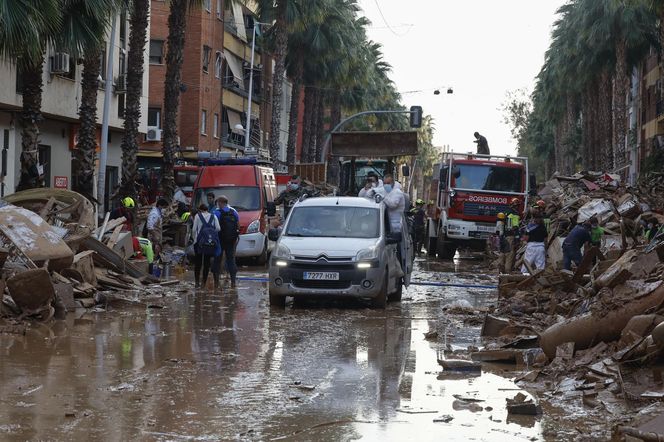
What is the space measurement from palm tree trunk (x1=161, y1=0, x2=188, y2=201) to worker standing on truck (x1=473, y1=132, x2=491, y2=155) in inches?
390

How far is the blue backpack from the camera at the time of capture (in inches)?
755

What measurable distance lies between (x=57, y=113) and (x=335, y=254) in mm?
20799

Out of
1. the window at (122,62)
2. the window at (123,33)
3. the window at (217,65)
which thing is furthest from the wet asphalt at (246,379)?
the window at (217,65)

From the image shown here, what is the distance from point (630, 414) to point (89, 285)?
10120 mm

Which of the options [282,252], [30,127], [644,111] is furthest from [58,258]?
[644,111]

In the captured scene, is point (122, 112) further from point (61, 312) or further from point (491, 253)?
point (61, 312)

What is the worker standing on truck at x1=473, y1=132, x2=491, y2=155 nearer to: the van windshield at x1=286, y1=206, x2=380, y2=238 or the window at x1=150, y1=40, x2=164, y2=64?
the van windshield at x1=286, y1=206, x2=380, y2=238

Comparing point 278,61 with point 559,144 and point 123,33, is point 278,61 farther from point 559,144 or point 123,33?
point 559,144

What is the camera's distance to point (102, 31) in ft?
77.5

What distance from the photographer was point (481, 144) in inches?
1385

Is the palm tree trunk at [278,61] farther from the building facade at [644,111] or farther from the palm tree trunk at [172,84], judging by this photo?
the building facade at [644,111]

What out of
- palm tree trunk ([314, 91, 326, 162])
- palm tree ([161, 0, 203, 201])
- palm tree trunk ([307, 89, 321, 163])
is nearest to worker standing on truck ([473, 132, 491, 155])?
palm tree ([161, 0, 203, 201])

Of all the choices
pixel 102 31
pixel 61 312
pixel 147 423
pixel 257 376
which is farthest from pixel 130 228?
pixel 147 423

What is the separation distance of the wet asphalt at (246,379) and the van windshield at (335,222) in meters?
1.43
